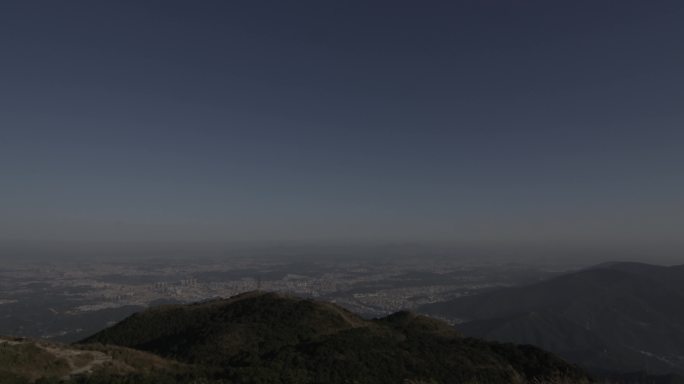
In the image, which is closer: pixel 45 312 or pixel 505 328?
pixel 45 312

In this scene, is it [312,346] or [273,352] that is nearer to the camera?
[273,352]

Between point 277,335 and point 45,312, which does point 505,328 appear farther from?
point 45,312

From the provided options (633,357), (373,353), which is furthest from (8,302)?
(633,357)

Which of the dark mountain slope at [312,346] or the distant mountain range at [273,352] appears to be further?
the dark mountain slope at [312,346]
